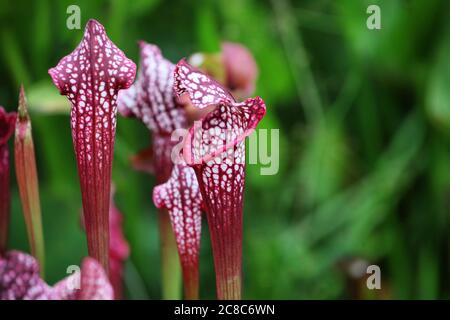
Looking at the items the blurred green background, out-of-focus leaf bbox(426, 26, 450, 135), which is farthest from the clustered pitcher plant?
out-of-focus leaf bbox(426, 26, 450, 135)

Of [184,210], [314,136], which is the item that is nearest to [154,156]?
[184,210]

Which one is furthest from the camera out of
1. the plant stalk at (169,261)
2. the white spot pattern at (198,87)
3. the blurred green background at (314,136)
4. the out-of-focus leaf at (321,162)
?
the out-of-focus leaf at (321,162)

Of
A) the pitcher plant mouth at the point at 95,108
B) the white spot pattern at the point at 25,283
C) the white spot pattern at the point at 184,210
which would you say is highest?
the pitcher plant mouth at the point at 95,108

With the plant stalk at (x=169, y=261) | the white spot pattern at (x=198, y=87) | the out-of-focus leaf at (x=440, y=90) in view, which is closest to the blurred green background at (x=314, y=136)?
the out-of-focus leaf at (x=440, y=90)

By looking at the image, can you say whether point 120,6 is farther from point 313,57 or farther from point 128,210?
point 313,57

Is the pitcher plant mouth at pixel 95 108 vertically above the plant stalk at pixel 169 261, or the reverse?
the pitcher plant mouth at pixel 95 108

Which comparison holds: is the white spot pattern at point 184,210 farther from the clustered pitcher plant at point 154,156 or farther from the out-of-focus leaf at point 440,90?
the out-of-focus leaf at point 440,90

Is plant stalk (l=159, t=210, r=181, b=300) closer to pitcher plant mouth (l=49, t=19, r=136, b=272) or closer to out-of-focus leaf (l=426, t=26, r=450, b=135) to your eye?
pitcher plant mouth (l=49, t=19, r=136, b=272)
